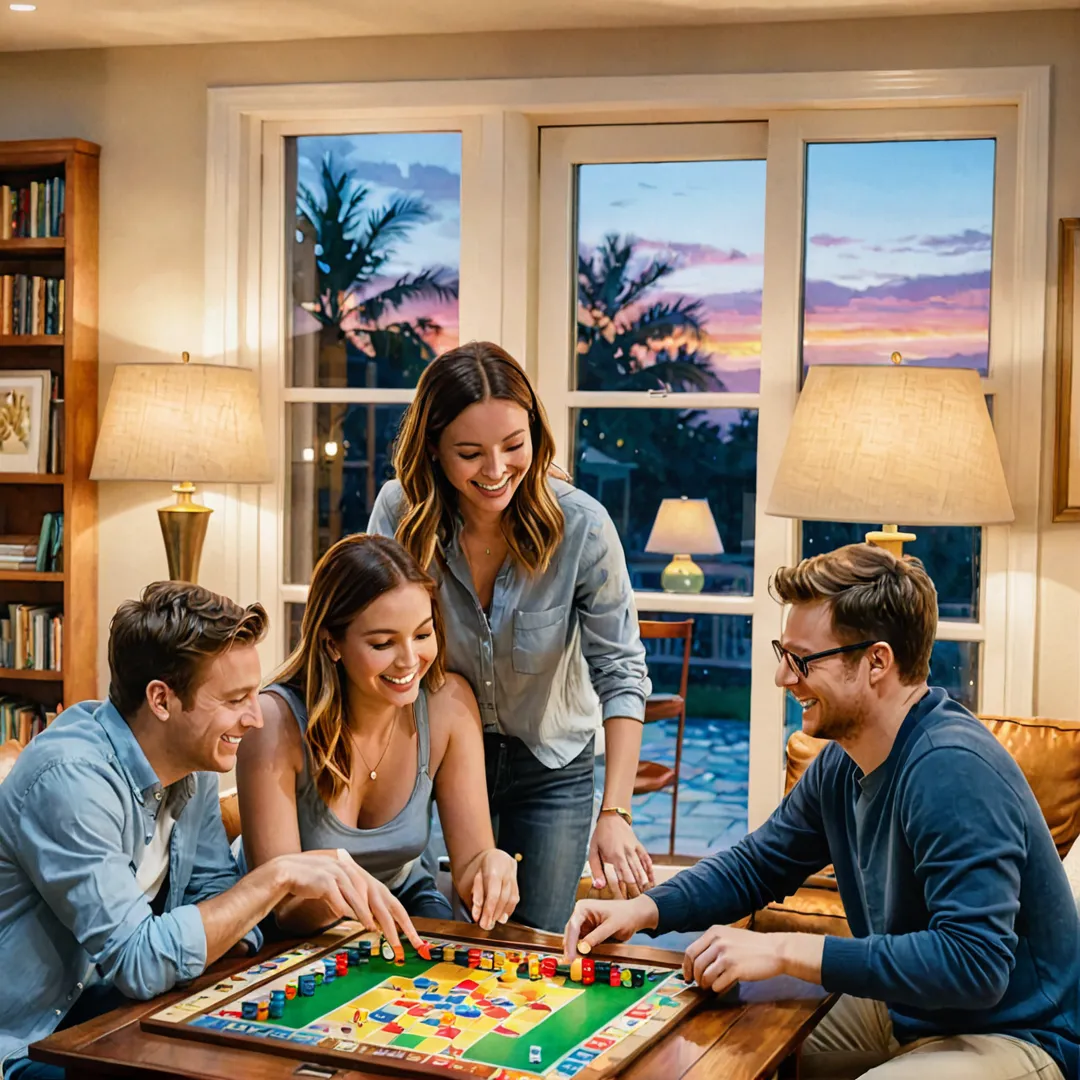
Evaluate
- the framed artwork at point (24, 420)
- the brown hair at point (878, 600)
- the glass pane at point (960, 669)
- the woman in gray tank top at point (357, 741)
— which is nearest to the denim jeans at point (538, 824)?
the woman in gray tank top at point (357, 741)

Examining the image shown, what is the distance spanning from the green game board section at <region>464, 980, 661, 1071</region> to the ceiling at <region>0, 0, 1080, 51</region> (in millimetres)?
2762

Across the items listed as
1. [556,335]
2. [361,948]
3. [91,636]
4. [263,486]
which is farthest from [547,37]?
[361,948]

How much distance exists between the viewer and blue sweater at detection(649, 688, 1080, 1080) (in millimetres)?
1790

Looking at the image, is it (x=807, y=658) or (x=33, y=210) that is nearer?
(x=807, y=658)

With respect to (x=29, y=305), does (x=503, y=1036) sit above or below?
below

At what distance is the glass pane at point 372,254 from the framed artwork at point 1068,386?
1716mm

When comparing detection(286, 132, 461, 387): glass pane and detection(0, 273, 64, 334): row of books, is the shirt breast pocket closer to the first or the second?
detection(286, 132, 461, 387): glass pane

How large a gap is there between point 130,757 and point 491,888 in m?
0.60

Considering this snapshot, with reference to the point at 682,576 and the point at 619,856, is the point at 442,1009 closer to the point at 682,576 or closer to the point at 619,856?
the point at 619,856

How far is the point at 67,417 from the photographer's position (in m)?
4.31

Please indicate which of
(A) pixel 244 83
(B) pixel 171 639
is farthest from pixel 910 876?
(A) pixel 244 83

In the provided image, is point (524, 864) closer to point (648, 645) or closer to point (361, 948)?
point (361, 948)

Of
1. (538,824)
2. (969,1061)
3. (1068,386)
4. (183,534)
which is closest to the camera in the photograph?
(969,1061)

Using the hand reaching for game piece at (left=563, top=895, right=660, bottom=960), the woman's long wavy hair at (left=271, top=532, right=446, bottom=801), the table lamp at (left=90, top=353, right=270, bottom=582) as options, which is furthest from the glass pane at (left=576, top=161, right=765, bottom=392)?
the hand reaching for game piece at (left=563, top=895, right=660, bottom=960)
